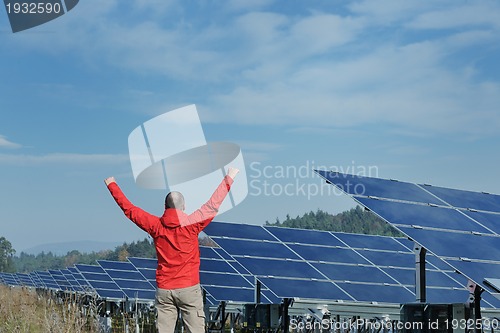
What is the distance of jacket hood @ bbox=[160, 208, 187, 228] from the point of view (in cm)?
836

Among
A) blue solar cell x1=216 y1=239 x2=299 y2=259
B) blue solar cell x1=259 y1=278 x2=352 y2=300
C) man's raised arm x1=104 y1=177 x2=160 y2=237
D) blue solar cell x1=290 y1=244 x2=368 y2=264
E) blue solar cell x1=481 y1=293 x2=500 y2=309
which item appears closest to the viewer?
man's raised arm x1=104 y1=177 x2=160 y2=237

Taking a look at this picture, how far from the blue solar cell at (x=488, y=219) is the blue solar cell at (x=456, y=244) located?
0.68 metres

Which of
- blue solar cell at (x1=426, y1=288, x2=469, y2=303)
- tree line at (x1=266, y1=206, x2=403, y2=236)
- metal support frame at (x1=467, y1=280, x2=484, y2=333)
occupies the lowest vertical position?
metal support frame at (x1=467, y1=280, x2=484, y2=333)

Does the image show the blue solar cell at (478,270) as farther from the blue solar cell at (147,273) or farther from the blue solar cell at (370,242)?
the blue solar cell at (147,273)

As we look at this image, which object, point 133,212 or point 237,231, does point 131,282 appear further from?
point 133,212

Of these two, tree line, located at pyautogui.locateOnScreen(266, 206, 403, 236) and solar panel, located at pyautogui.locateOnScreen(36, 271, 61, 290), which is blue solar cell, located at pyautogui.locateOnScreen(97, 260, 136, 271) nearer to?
solar panel, located at pyautogui.locateOnScreen(36, 271, 61, 290)

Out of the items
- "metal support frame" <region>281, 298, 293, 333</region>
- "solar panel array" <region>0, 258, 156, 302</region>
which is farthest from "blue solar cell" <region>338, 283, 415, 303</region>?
"solar panel array" <region>0, 258, 156, 302</region>

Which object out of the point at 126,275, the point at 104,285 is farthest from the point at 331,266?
the point at 104,285

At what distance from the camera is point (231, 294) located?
1888 centimetres

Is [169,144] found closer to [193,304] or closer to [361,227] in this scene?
[193,304]

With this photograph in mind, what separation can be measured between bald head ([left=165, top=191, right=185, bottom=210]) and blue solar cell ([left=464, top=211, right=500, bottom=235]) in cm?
496

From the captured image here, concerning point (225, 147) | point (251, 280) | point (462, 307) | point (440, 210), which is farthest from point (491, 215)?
point (251, 280)

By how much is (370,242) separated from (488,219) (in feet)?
21.0

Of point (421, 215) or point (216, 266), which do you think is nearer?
point (421, 215)
